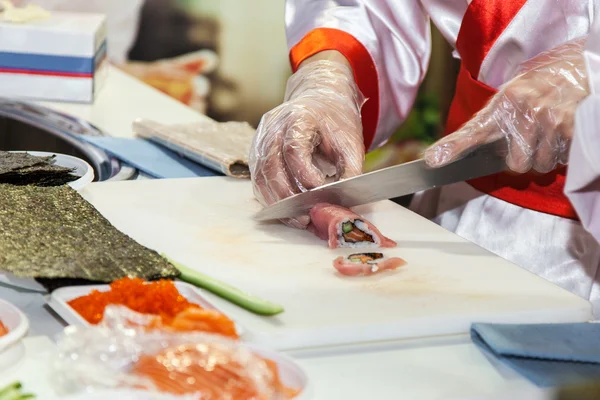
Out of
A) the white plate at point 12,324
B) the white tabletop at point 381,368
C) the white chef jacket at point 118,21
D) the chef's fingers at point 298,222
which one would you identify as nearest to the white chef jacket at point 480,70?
the chef's fingers at point 298,222

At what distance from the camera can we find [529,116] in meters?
1.47

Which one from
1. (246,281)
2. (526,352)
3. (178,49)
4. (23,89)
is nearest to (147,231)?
(246,281)

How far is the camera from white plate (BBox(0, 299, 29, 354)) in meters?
0.94

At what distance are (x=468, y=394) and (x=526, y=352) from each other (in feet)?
0.36

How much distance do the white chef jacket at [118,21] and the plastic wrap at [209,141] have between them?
2522mm

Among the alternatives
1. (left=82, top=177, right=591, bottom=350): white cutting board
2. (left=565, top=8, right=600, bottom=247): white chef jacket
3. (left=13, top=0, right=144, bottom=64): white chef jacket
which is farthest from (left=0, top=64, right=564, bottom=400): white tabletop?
(left=13, top=0, right=144, bottom=64): white chef jacket

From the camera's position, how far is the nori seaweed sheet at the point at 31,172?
1.52 m

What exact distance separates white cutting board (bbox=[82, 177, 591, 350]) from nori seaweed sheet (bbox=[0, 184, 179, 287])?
11 centimetres

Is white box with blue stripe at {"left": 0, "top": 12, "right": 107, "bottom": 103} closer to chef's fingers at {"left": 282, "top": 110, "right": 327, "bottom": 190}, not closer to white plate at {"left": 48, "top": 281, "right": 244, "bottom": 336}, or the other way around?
chef's fingers at {"left": 282, "top": 110, "right": 327, "bottom": 190}

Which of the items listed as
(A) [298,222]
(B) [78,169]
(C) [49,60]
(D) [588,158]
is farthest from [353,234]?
(C) [49,60]

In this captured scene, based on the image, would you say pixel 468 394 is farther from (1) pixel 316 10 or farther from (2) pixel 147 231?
(1) pixel 316 10

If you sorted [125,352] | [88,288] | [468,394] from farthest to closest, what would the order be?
[88,288], [468,394], [125,352]

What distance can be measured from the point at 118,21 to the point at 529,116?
11.3 feet

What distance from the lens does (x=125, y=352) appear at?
0.87 metres
